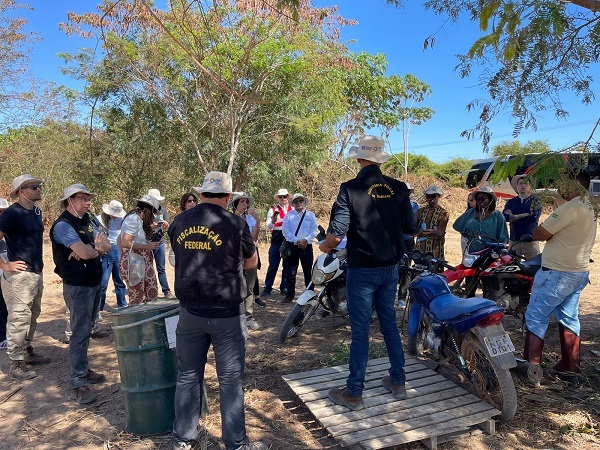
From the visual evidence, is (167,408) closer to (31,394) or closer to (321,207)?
(31,394)

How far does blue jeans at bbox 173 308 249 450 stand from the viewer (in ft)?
9.66

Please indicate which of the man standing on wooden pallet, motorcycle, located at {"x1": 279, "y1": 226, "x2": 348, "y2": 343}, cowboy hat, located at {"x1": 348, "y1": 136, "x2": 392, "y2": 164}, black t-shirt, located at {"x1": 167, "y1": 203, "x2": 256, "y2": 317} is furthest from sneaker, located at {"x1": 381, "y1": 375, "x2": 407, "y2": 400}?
cowboy hat, located at {"x1": 348, "y1": 136, "x2": 392, "y2": 164}

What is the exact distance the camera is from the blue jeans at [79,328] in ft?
13.0

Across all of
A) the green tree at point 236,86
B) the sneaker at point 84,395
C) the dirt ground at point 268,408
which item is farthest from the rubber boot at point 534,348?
the green tree at point 236,86

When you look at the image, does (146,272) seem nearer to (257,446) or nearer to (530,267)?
(257,446)

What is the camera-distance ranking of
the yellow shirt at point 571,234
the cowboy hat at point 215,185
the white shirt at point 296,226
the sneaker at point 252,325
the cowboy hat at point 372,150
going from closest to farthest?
the cowboy hat at point 215,185 < the cowboy hat at point 372,150 < the yellow shirt at point 571,234 < the sneaker at point 252,325 < the white shirt at point 296,226

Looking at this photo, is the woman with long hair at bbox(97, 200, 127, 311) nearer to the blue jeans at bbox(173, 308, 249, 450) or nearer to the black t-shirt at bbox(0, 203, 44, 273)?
the black t-shirt at bbox(0, 203, 44, 273)

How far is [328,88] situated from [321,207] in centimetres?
719

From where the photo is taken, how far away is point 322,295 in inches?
206

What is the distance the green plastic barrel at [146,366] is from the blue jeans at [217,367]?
1.14 feet

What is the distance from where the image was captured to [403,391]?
3537 millimetres

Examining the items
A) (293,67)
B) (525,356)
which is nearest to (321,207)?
A: (293,67)

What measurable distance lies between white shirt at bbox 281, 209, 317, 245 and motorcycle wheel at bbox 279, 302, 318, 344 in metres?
2.04

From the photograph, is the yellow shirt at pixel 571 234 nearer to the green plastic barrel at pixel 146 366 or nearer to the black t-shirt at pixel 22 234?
the green plastic barrel at pixel 146 366
